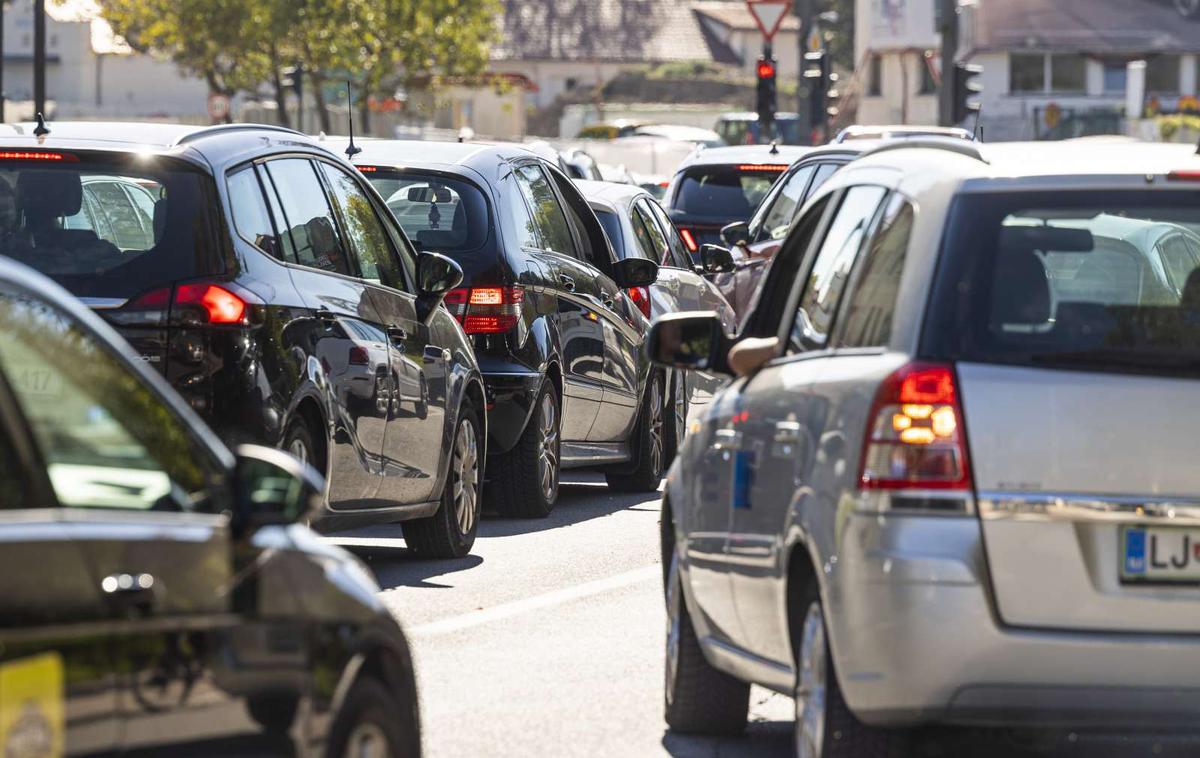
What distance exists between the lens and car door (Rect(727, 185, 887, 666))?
579 cm

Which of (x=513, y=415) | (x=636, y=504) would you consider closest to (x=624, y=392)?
(x=636, y=504)

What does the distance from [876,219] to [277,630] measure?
2396 mm

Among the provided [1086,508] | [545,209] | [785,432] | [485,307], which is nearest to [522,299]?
[485,307]

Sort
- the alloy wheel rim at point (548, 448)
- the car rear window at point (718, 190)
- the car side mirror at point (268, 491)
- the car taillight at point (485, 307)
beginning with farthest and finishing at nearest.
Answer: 1. the car rear window at point (718, 190)
2. the alloy wheel rim at point (548, 448)
3. the car taillight at point (485, 307)
4. the car side mirror at point (268, 491)

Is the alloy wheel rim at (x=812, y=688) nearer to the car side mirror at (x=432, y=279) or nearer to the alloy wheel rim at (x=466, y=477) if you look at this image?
the car side mirror at (x=432, y=279)

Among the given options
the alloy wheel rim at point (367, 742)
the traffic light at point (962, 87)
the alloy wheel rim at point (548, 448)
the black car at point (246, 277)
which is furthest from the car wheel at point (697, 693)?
the traffic light at point (962, 87)

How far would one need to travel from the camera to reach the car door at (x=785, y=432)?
19.0 ft

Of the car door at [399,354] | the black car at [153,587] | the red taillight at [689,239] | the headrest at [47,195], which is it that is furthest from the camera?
the red taillight at [689,239]

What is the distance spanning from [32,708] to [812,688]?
2584 millimetres

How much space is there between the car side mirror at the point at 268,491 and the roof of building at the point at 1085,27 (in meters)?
74.6

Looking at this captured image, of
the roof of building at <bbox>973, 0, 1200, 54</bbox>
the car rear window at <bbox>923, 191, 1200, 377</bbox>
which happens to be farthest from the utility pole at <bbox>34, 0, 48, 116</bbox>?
the roof of building at <bbox>973, 0, 1200, 54</bbox>

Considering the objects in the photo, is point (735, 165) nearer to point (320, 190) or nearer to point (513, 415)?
point (513, 415)

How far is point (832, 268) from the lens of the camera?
6.28 metres

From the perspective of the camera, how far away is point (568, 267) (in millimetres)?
12930
